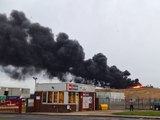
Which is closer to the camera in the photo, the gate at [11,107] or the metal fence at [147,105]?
the gate at [11,107]

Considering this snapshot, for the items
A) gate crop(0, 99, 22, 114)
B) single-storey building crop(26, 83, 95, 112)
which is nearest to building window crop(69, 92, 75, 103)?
single-storey building crop(26, 83, 95, 112)

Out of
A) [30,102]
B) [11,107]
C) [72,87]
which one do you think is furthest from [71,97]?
[11,107]

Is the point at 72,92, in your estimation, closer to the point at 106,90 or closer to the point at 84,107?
the point at 84,107

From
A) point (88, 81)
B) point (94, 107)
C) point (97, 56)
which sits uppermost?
point (97, 56)

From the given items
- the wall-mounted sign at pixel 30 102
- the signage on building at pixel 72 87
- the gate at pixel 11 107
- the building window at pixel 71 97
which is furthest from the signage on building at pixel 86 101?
the gate at pixel 11 107

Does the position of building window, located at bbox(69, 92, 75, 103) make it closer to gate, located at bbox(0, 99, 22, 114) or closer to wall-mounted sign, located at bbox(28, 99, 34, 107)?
wall-mounted sign, located at bbox(28, 99, 34, 107)

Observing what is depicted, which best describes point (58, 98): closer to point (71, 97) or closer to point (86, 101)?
point (71, 97)

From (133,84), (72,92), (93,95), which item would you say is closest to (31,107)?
(72,92)

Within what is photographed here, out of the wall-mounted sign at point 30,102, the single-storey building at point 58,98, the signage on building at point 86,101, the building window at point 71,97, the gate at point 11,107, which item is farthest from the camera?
the signage on building at point 86,101

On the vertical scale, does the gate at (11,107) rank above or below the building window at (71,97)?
below

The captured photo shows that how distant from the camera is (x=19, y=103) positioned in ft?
133

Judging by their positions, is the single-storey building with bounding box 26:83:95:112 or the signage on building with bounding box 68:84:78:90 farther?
the signage on building with bounding box 68:84:78:90

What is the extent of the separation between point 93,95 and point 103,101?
5716 millimetres

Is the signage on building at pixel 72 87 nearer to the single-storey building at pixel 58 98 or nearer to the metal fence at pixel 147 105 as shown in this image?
the single-storey building at pixel 58 98
